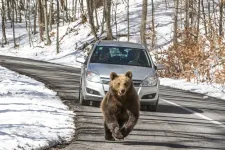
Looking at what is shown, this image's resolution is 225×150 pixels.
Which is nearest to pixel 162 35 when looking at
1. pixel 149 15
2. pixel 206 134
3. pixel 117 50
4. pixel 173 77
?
pixel 149 15

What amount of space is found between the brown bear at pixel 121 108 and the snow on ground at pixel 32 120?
1.04 m

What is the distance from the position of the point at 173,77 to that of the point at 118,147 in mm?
20918

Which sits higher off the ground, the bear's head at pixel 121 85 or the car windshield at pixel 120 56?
the bear's head at pixel 121 85

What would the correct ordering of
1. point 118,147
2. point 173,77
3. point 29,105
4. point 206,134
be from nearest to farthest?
point 118,147, point 206,134, point 29,105, point 173,77

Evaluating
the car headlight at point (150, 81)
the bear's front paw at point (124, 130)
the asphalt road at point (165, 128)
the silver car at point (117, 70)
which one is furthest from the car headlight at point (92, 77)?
the bear's front paw at point (124, 130)

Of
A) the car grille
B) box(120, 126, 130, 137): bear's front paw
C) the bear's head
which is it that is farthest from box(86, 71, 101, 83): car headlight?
box(120, 126, 130, 137): bear's front paw

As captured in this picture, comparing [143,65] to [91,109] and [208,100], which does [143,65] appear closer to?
[91,109]

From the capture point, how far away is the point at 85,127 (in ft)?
31.2

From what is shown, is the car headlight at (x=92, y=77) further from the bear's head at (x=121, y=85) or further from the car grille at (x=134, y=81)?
the bear's head at (x=121, y=85)

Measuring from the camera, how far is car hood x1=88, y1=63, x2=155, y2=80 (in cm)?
1195

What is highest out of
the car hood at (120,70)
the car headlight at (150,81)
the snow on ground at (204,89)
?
the car hood at (120,70)

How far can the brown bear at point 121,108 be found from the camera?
7381 mm

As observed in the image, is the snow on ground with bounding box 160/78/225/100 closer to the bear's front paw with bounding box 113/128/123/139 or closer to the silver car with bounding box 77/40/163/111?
the silver car with bounding box 77/40/163/111

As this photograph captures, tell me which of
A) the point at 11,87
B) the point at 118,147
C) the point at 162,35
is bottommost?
the point at 162,35
